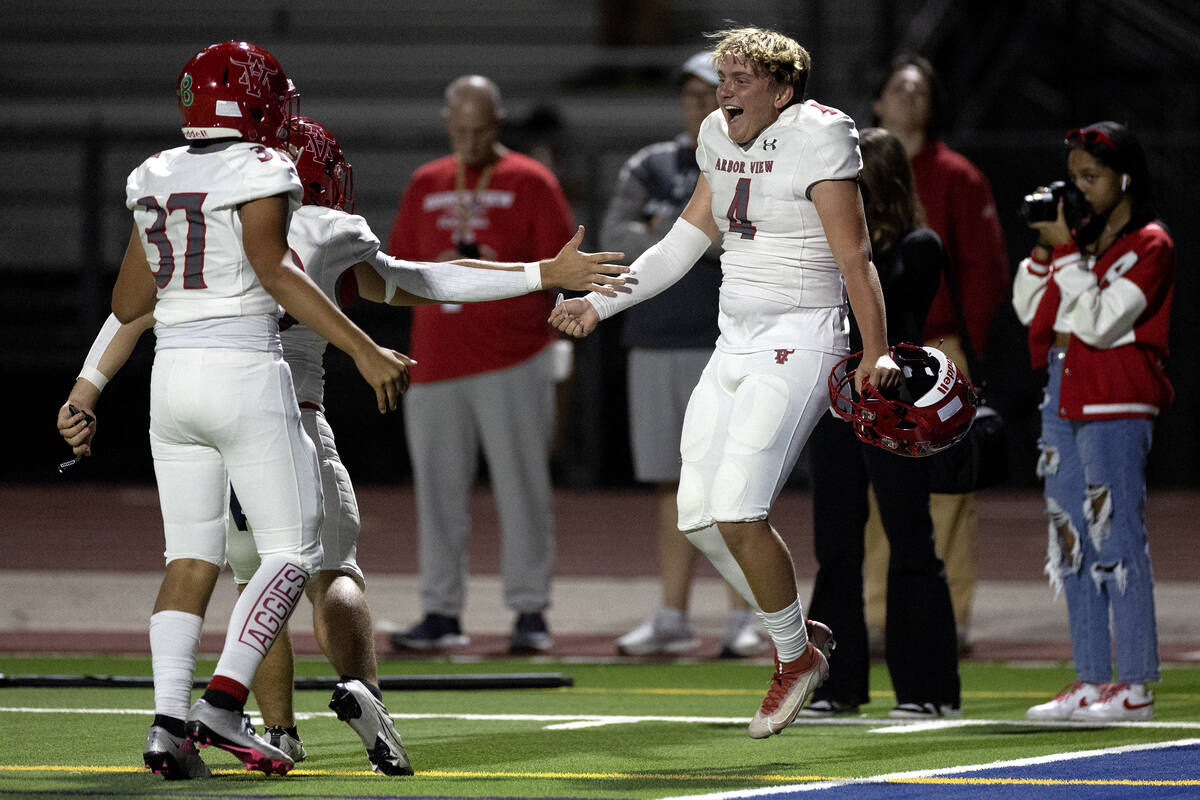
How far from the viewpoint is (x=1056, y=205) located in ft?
21.0

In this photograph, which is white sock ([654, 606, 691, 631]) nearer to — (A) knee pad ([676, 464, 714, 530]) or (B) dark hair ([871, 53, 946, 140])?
(B) dark hair ([871, 53, 946, 140])

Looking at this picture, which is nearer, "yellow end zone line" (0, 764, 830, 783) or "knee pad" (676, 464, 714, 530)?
"yellow end zone line" (0, 764, 830, 783)

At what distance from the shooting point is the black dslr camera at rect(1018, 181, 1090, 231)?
20.9ft

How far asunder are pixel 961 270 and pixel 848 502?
2.09 m

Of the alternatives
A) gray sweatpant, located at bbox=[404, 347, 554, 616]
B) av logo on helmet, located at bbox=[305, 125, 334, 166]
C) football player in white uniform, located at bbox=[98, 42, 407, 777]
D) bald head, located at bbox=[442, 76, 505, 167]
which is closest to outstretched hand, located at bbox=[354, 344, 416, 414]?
football player in white uniform, located at bbox=[98, 42, 407, 777]

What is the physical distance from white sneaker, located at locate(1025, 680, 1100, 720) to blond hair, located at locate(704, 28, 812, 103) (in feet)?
6.91

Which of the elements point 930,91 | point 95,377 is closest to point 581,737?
point 95,377

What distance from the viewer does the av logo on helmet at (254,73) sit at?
4.92 metres

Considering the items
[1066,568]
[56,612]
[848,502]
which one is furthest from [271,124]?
[56,612]

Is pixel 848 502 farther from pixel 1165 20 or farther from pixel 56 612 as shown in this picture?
pixel 1165 20

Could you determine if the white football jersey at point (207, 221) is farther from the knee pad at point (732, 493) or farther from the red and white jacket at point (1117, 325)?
the red and white jacket at point (1117, 325)

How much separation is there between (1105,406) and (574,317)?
1.85 meters

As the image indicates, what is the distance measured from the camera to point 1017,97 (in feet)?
63.5

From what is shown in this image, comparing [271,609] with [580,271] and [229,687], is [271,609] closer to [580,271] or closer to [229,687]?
[229,687]
